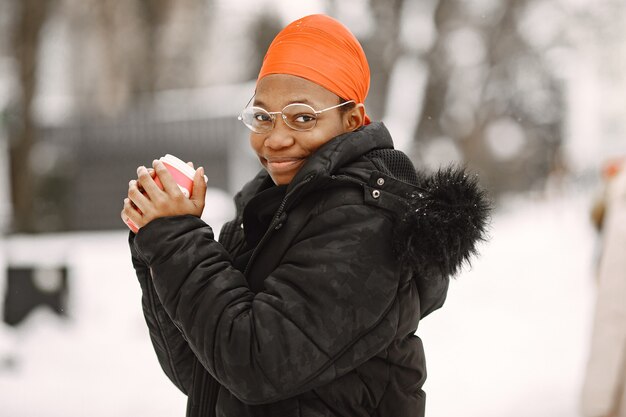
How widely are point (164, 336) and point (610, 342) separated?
2.66 meters

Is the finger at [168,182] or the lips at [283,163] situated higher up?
the lips at [283,163]

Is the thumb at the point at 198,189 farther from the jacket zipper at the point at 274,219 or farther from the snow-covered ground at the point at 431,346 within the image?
the snow-covered ground at the point at 431,346

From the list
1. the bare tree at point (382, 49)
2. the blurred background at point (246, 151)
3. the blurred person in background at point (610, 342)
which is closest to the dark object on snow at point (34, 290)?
the blurred background at point (246, 151)

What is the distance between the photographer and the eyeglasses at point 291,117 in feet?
4.49

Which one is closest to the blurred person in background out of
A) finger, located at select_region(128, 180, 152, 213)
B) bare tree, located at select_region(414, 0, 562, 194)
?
finger, located at select_region(128, 180, 152, 213)

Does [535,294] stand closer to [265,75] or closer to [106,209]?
[106,209]

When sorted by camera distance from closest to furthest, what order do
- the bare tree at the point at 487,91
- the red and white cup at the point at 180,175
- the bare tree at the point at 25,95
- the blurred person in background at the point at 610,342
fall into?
the red and white cup at the point at 180,175 → the blurred person in background at the point at 610,342 → the bare tree at the point at 25,95 → the bare tree at the point at 487,91

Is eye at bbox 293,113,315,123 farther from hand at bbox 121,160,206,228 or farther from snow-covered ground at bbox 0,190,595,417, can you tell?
snow-covered ground at bbox 0,190,595,417

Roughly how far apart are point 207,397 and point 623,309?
2.63 m

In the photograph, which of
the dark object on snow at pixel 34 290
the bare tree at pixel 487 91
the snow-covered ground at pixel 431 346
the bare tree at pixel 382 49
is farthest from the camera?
the bare tree at pixel 487 91

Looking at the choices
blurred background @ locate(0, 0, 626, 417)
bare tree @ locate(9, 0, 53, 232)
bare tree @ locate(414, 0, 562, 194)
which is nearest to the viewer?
blurred background @ locate(0, 0, 626, 417)

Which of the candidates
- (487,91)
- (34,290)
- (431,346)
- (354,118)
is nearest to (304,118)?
(354,118)

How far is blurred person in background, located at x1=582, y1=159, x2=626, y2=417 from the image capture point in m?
3.48

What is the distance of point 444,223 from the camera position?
1.32m
